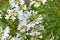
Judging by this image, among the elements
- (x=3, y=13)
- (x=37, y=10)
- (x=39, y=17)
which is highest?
(x=3, y=13)

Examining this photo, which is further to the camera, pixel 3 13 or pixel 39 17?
pixel 3 13

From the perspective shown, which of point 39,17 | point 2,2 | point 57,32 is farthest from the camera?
point 2,2

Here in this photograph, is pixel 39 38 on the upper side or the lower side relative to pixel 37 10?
→ lower

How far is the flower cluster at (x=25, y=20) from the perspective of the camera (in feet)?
4.77

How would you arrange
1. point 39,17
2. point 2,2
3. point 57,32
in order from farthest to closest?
1. point 2,2
2. point 57,32
3. point 39,17

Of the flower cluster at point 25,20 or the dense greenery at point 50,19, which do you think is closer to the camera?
the flower cluster at point 25,20

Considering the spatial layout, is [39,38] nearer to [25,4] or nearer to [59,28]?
[59,28]

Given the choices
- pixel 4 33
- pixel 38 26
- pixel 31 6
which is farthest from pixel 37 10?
pixel 4 33

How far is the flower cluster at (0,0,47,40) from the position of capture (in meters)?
1.45

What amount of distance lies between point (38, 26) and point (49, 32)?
0.15 m

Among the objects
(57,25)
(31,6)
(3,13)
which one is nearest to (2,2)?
(3,13)

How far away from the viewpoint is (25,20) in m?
1.46

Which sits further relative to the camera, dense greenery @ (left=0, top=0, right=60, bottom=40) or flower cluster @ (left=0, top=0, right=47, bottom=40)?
dense greenery @ (left=0, top=0, right=60, bottom=40)

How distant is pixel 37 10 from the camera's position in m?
1.60
